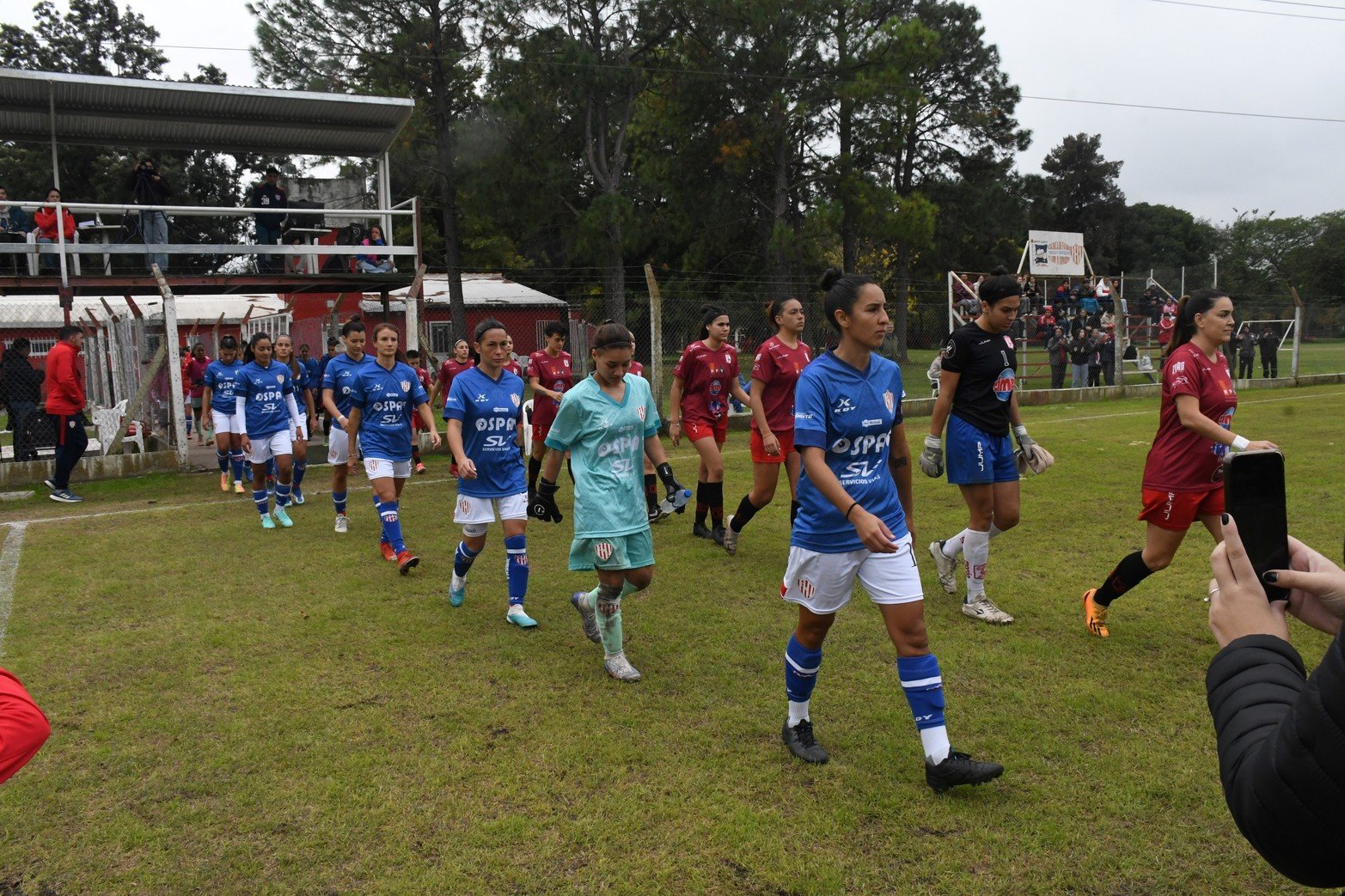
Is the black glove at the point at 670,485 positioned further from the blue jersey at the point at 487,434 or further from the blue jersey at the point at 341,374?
the blue jersey at the point at 341,374

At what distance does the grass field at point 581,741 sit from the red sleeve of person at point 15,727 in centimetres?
138

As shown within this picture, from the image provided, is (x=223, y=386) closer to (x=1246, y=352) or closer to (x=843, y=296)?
(x=843, y=296)

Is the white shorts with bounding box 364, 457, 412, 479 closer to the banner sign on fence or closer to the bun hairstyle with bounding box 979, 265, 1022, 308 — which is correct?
the bun hairstyle with bounding box 979, 265, 1022, 308

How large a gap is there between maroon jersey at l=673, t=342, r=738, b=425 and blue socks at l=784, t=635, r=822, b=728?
4.80 meters

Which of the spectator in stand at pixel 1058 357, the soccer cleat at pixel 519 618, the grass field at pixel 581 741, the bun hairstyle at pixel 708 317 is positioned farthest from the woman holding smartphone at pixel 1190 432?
the spectator in stand at pixel 1058 357

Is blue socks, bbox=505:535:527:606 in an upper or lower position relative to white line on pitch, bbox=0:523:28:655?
upper

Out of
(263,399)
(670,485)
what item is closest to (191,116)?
(263,399)

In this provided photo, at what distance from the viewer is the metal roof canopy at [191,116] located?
14.7 metres

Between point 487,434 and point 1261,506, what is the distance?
553 centimetres

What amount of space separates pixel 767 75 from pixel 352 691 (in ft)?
92.0

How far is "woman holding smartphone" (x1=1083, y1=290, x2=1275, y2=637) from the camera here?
5340 mm

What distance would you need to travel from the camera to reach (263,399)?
33.2ft

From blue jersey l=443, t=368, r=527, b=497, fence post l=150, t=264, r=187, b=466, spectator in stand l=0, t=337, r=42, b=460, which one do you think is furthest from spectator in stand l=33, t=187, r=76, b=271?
blue jersey l=443, t=368, r=527, b=497

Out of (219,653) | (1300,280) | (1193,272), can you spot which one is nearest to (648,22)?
(219,653)
